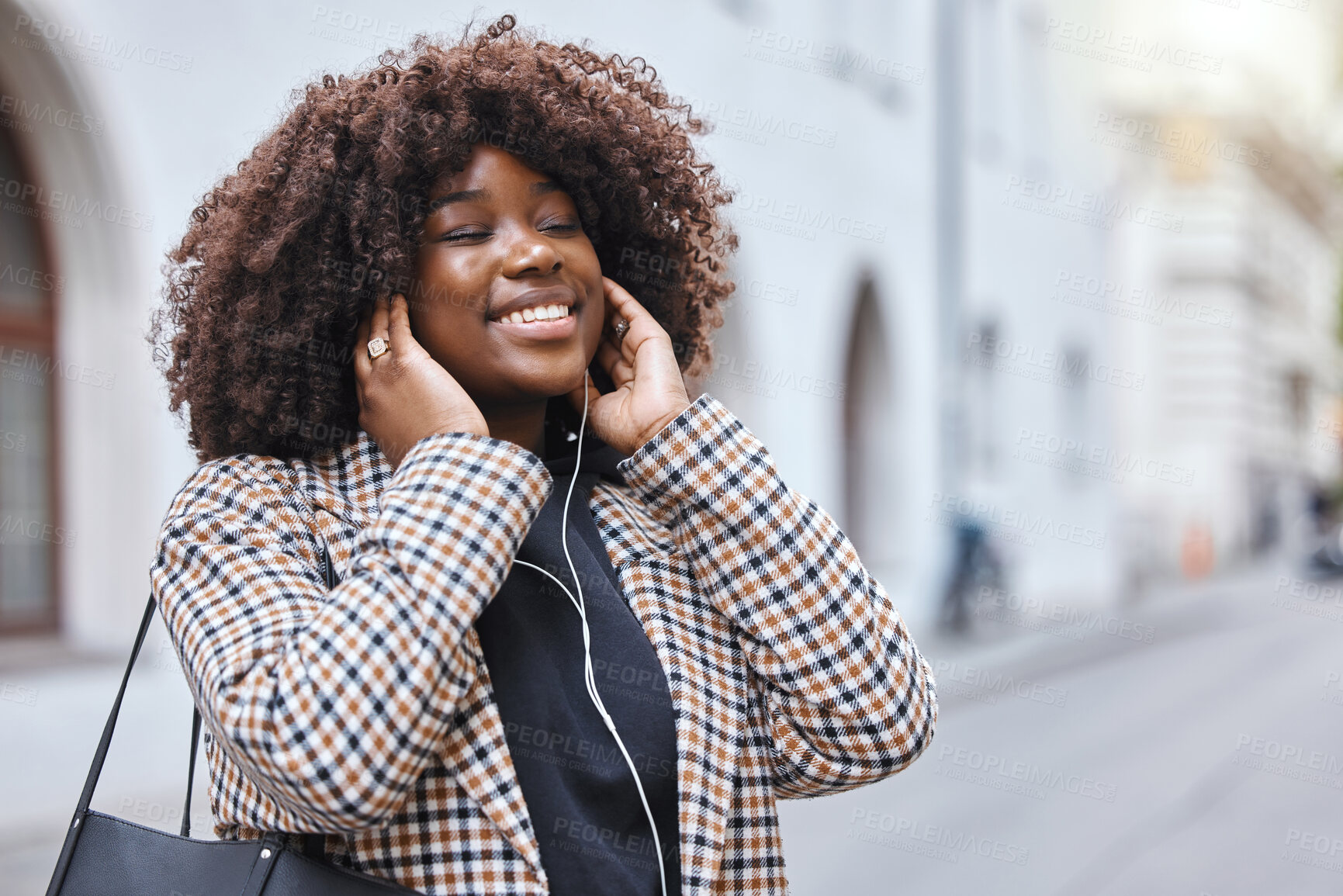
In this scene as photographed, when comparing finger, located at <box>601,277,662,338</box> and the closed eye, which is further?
finger, located at <box>601,277,662,338</box>

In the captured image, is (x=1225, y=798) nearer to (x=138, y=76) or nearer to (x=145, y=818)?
(x=145, y=818)

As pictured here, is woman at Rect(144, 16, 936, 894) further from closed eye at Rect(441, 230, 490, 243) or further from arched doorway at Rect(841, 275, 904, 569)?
arched doorway at Rect(841, 275, 904, 569)

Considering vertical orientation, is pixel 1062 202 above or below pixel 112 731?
above

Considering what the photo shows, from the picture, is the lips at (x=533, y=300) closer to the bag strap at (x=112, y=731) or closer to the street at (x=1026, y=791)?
the bag strap at (x=112, y=731)

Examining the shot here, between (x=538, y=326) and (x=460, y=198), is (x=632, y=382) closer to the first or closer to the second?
(x=538, y=326)

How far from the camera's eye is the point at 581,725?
1507 mm

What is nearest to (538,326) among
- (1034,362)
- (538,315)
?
(538,315)

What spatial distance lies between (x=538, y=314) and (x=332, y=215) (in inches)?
12.2

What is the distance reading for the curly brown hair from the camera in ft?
5.50

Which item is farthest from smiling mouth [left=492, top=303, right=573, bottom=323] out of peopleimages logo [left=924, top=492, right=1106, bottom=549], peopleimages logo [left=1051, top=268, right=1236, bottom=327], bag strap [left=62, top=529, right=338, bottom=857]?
peopleimages logo [left=1051, top=268, right=1236, bottom=327]

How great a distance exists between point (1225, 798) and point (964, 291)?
7451mm

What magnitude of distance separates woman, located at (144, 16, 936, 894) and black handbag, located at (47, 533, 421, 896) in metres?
Answer: 0.04

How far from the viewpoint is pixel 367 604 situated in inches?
52.2

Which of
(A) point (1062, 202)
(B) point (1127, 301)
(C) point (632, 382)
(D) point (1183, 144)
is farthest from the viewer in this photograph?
(D) point (1183, 144)
